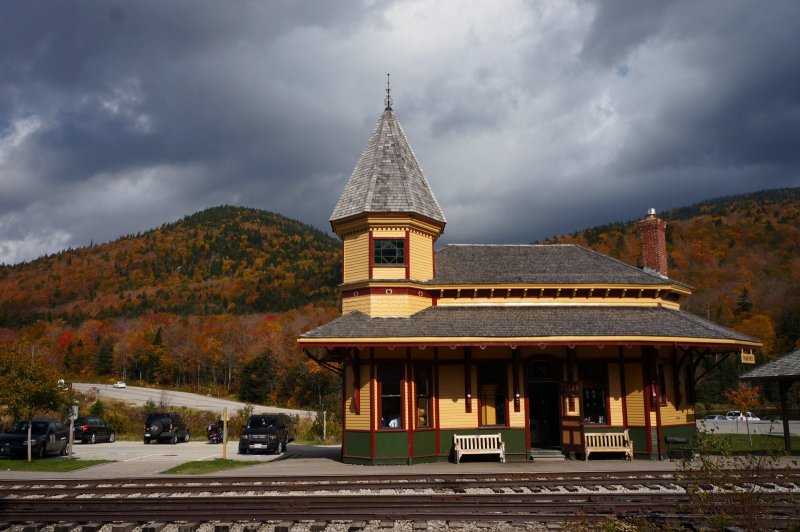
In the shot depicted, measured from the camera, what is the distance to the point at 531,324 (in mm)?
20625

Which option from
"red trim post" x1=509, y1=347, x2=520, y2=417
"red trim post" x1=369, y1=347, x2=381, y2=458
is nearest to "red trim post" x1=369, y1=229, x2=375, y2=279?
"red trim post" x1=369, y1=347, x2=381, y2=458

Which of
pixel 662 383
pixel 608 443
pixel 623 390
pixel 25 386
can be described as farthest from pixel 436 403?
pixel 25 386

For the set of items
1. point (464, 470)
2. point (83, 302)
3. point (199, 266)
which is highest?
point (199, 266)

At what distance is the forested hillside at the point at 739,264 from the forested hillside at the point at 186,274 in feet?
197

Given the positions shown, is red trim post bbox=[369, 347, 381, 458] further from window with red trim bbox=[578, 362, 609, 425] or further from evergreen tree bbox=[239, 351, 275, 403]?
evergreen tree bbox=[239, 351, 275, 403]

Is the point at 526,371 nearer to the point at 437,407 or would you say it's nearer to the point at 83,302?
the point at 437,407

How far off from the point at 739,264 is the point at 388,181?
3613 inches

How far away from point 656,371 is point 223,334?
3406 inches

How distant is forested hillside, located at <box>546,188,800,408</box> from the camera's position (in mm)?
76562

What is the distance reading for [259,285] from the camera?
5359 inches

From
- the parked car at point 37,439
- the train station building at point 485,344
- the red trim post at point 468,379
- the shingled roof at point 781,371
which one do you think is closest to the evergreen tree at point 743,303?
the shingled roof at point 781,371

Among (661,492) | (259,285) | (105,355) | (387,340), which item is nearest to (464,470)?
(387,340)

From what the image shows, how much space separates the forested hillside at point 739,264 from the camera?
76.6 m

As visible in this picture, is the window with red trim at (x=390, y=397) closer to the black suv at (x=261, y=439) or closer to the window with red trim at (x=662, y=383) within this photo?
the black suv at (x=261, y=439)
